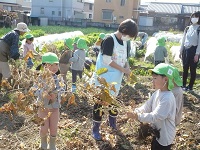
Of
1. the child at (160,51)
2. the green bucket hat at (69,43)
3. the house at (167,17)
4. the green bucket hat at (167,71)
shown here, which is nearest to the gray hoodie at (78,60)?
the green bucket hat at (69,43)

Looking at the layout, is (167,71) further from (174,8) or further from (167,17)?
(174,8)

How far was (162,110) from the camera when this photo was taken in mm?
2412

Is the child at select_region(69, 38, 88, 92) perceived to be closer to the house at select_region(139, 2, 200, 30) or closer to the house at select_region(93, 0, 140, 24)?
the house at select_region(139, 2, 200, 30)

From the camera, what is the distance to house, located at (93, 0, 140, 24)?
126 ft

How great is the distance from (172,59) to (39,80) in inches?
381

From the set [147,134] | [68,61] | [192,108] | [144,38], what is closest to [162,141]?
[147,134]

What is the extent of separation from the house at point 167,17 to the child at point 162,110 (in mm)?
33305

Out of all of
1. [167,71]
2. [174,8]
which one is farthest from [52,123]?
[174,8]

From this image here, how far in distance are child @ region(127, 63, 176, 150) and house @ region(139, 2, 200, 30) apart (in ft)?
109

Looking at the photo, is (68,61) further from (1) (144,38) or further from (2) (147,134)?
(1) (144,38)

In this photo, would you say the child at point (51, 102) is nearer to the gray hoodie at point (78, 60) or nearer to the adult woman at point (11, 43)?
the adult woman at point (11, 43)

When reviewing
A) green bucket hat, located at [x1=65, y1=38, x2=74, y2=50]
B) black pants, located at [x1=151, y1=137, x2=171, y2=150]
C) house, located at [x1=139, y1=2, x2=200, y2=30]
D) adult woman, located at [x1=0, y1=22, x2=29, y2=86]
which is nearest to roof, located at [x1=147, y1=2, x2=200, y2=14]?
house, located at [x1=139, y1=2, x2=200, y2=30]

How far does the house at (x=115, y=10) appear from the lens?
3834cm

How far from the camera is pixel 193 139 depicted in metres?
3.64
